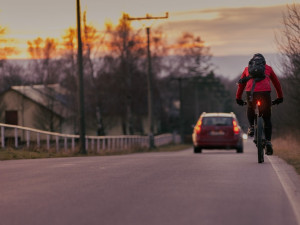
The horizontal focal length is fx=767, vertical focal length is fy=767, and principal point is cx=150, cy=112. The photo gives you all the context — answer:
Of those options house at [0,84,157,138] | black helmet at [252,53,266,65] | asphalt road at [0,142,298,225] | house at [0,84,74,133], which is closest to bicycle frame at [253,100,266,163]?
black helmet at [252,53,266,65]

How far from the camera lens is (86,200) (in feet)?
28.5

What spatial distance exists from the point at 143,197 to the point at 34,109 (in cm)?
7343

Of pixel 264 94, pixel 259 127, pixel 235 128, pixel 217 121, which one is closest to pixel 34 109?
pixel 217 121

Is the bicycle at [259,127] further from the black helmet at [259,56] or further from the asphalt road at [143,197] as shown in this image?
the asphalt road at [143,197]

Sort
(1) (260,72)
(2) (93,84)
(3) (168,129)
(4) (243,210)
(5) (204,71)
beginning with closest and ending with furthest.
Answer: (4) (243,210) < (1) (260,72) < (2) (93,84) < (3) (168,129) < (5) (204,71)

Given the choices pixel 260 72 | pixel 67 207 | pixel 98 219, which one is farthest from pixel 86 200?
pixel 260 72

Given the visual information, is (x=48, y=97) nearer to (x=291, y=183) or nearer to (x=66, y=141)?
(x=66, y=141)

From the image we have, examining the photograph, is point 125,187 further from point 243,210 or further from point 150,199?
point 243,210

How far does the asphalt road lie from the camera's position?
295 inches

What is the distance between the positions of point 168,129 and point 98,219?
97915 millimetres

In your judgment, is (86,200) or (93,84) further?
(93,84)

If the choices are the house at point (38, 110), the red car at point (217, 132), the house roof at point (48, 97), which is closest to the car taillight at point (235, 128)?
the red car at point (217, 132)

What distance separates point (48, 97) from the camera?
264 feet

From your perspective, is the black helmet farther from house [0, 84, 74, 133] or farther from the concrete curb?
house [0, 84, 74, 133]
